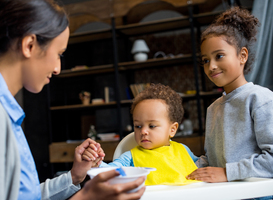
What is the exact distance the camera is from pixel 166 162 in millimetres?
1189

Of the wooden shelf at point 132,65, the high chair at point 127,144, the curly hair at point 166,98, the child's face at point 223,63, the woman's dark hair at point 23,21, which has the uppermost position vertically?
the wooden shelf at point 132,65

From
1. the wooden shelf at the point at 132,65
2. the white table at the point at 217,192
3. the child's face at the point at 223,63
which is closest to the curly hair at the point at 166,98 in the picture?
the child's face at the point at 223,63

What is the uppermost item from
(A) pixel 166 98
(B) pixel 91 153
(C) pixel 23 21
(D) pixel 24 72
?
(C) pixel 23 21

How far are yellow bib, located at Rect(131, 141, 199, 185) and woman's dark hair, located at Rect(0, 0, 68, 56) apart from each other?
0.69 metres

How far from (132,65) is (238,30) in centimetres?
291

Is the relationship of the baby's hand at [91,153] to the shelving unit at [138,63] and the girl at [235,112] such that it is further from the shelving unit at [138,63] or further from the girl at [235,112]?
the shelving unit at [138,63]

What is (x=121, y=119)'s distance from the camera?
4023mm

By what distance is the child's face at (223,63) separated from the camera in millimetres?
1175

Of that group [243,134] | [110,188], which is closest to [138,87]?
[243,134]

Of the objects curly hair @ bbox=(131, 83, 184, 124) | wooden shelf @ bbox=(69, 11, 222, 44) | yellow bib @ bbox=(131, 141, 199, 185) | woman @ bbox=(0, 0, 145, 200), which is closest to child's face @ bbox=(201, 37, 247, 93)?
curly hair @ bbox=(131, 83, 184, 124)

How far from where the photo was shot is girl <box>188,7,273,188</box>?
3.25 ft

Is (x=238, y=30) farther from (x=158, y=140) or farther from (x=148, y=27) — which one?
(x=148, y=27)

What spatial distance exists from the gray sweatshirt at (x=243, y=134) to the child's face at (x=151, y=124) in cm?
20

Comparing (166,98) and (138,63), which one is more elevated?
(138,63)
